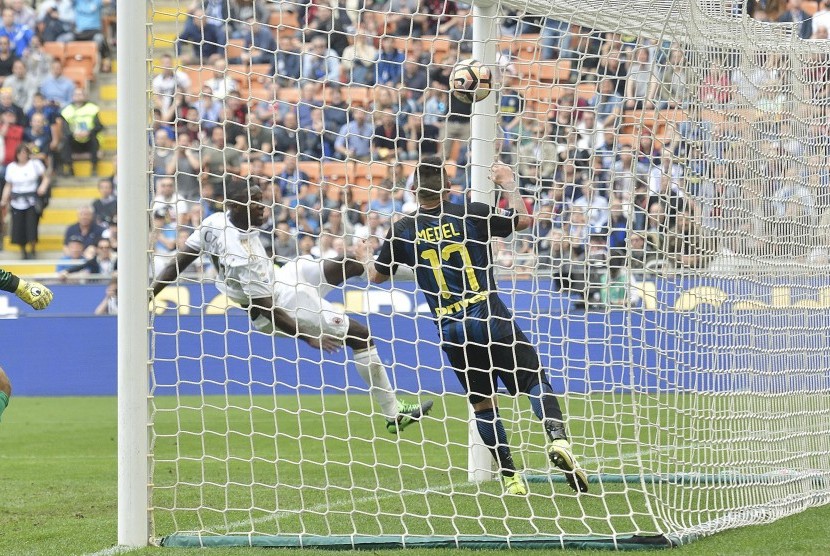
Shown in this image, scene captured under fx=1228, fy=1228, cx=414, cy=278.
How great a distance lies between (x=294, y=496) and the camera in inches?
320

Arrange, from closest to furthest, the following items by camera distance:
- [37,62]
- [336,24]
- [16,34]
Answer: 1. [336,24]
2. [37,62]
3. [16,34]

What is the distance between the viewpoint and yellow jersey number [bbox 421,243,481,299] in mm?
7480

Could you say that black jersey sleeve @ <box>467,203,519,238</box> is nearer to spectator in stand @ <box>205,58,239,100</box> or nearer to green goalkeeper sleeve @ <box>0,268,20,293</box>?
spectator in stand @ <box>205,58,239,100</box>

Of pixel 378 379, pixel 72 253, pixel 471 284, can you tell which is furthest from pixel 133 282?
pixel 72 253

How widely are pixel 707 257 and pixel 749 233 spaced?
1.66 feet

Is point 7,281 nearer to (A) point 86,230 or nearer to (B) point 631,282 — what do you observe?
(B) point 631,282

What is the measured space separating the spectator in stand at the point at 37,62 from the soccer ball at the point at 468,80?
642 inches

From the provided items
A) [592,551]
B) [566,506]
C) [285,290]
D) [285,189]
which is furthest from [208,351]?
[592,551]

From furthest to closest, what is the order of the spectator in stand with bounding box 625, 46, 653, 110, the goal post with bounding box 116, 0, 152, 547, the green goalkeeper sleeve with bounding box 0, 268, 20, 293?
1. the green goalkeeper sleeve with bounding box 0, 268, 20, 293
2. the goal post with bounding box 116, 0, 152, 547
3. the spectator in stand with bounding box 625, 46, 653, 110

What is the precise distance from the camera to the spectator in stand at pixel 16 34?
869 inches

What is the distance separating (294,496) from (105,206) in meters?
11.6

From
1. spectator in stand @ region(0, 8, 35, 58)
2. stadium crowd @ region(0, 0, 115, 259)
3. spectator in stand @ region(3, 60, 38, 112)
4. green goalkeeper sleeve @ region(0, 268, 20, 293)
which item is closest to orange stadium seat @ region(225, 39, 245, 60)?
green goalkeeper sleeve @ region(0, 268, 20, 293)

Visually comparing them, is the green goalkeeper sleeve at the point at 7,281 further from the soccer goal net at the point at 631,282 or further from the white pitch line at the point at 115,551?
the white pitch line at the point at 115,551

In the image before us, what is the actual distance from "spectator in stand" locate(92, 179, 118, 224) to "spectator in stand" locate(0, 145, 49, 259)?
1689 mm
